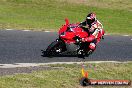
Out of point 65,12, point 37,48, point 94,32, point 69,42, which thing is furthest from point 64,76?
point 65,12

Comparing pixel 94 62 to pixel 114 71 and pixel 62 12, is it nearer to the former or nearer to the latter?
pixel 114 71

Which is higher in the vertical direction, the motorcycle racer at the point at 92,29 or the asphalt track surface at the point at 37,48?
the motorcycle racer at the point at 92,29

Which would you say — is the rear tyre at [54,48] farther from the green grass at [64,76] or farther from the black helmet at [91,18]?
the green grass at [64,76]

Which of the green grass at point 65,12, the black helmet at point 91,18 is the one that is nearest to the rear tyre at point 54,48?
the black helmet at point 91,18

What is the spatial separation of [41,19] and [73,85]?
16430 mm

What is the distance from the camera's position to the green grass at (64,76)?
10.4 m

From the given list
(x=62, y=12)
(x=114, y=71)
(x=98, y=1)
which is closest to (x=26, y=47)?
(x=114, y=71)

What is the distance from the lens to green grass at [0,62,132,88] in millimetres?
10398

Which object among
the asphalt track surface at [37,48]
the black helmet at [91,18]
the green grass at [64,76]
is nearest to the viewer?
the green grass at [64,76]

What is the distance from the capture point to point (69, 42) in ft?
49.4

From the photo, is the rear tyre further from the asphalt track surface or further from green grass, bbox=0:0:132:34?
green grass, bbox=0:0:132:34

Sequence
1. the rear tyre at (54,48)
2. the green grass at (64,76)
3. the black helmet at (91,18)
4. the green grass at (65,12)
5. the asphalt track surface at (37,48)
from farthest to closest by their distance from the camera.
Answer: the green grass at (65,12), the black helmet at (91,18), the rear tyre at (54,48), the asphalt track surface at (37,48), the green grass at (64,76)

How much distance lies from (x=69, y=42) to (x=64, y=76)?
3.68 m

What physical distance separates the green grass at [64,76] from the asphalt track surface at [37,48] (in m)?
1.50
